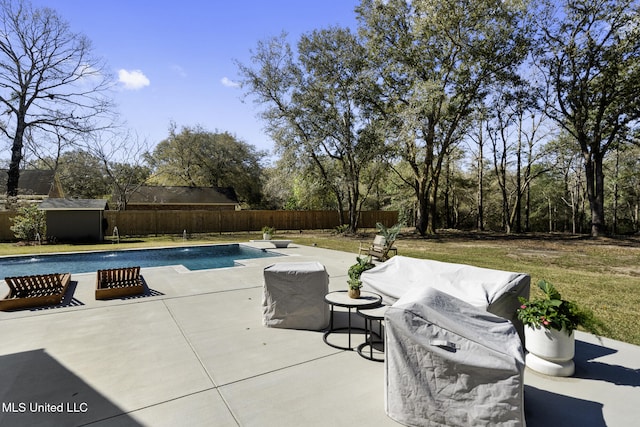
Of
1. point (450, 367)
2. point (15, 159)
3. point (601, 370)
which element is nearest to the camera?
point (450, 367)

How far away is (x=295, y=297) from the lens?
4.43 metres

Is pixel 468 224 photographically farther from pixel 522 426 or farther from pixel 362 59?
pixel 522 426

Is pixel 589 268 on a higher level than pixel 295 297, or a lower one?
lower

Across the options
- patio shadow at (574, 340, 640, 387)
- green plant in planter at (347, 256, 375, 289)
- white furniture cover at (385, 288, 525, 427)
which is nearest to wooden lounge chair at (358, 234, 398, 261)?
green plant in planter at (347, 256, 375, 289)

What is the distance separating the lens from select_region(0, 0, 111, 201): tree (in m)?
19.9

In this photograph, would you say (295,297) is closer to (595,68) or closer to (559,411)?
(559,411)

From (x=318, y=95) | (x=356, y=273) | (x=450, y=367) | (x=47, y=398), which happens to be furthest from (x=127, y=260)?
(x=318, y=95)

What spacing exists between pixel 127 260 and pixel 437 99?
15934 mm

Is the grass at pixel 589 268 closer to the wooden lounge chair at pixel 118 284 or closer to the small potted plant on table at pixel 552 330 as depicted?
the small potted plant on table at pixel 552 330

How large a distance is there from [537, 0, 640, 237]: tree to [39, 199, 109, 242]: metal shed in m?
25.3

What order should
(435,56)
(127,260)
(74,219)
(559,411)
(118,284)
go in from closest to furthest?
(559,411) < (118,284) < (127,260) < (74,219) < (435,56)

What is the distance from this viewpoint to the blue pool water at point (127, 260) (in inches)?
396

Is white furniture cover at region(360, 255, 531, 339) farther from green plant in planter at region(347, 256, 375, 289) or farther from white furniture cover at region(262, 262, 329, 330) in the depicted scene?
white furniture cover at region(262, 262, 329, 330)

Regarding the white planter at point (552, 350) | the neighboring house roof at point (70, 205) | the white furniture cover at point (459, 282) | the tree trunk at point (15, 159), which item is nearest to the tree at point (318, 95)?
the neighboring house roof at point (70, 205)
